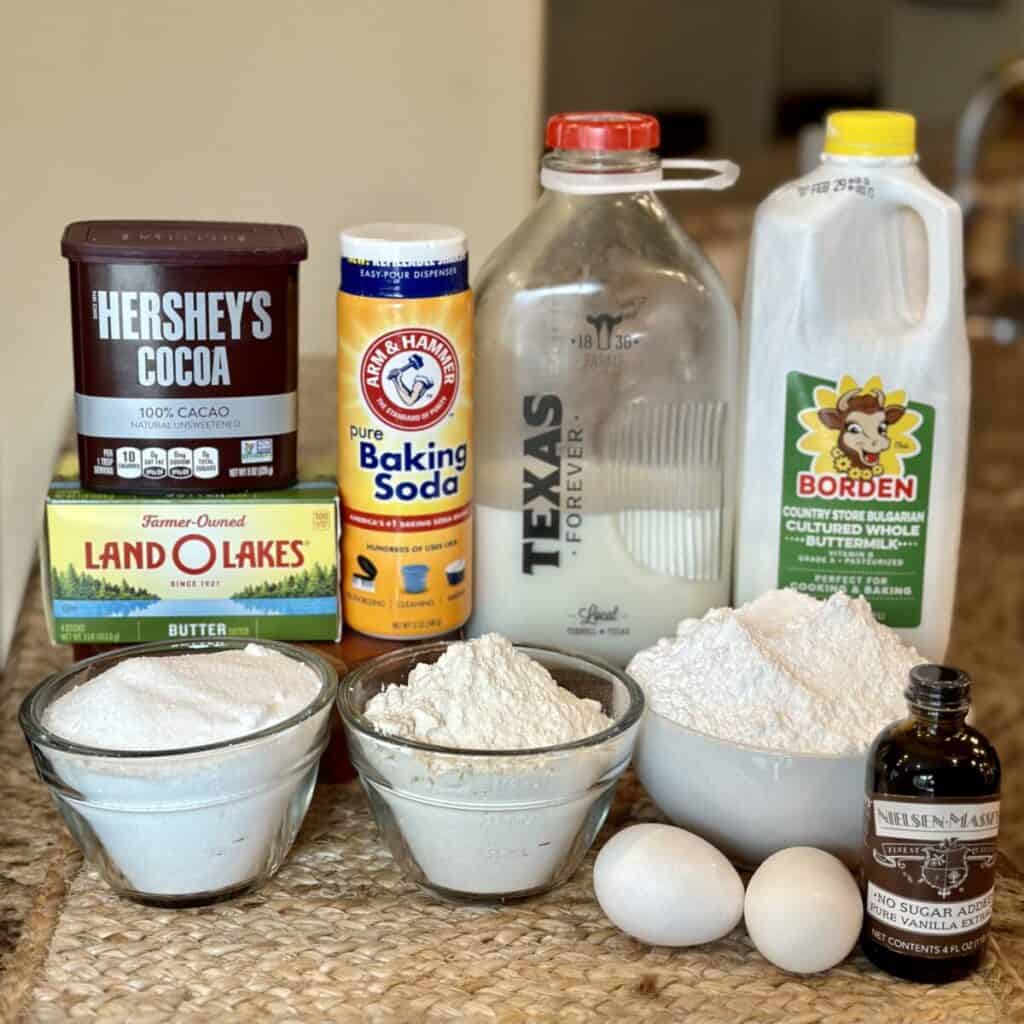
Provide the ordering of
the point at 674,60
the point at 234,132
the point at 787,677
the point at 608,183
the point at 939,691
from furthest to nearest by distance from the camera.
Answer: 1. the point at 674,60
2. the point at 234,132
3. the point at 608,183
4. the point at 787,677
5. the point at 939,691

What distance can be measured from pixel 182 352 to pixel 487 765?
309 millimetres

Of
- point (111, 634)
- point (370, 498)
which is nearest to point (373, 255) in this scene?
point (370, 498)

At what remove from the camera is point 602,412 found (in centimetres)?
98

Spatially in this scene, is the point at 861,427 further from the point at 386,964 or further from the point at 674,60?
the point at 674,60

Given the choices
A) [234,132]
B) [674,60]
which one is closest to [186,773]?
[234,132]

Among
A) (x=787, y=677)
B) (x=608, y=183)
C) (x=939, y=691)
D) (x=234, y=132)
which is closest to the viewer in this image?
(x=939, y=691)

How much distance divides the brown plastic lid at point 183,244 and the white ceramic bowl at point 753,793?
35 centimetres

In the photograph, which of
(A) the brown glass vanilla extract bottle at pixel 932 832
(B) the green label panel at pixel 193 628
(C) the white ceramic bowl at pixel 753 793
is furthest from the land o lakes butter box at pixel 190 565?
(A) the brown glass vanilla extract bottle at pixel 932 832

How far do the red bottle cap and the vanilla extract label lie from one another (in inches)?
16.5

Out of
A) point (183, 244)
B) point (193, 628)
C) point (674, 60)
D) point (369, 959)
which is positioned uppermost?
point (674, 60)

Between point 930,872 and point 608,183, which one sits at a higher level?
point 608,183

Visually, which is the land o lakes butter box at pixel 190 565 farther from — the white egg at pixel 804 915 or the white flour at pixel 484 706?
the white egg at pixel 804 915

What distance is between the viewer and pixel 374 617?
948mm

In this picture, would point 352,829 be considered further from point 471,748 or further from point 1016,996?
point 1016,996
